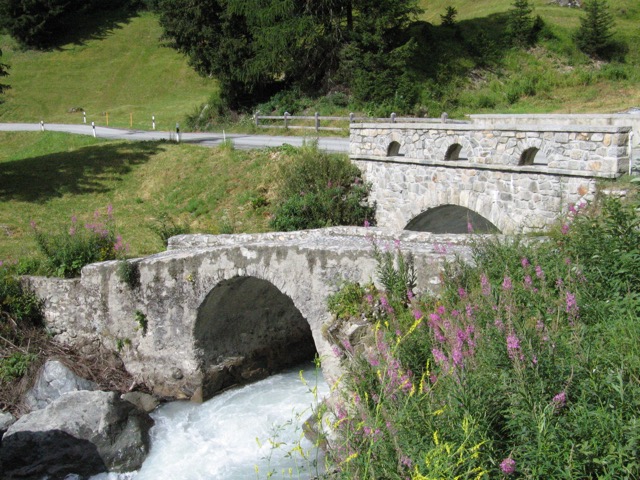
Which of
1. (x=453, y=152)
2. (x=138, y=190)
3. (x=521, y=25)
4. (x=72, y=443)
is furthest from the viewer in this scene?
(x=521, y=25)

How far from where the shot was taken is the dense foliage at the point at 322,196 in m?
15.6

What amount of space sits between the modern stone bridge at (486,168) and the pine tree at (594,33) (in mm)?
16558

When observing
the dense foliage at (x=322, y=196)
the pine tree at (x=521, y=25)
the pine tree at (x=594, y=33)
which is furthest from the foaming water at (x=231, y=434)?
the pine tree at (x=594, y=33)

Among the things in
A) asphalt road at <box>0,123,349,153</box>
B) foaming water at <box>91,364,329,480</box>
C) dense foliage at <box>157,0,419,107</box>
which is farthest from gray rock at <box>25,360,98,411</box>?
dense foliage at <box>157,0,419,107</box>

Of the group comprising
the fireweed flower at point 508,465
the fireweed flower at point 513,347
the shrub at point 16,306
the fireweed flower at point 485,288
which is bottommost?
the shrub at point 16,306

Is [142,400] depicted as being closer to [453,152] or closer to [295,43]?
[453,152]

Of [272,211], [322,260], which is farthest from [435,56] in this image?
[322,260]

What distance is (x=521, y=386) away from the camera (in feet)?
14.1

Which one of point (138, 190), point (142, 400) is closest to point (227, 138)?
point (138, 190)

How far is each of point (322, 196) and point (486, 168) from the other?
4.74 meters

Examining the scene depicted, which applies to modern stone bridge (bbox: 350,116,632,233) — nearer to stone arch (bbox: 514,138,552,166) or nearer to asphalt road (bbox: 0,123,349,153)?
stone arch (bbox: 514,138,552,166)

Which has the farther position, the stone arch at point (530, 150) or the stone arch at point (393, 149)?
the stone arch at point (393, 149)

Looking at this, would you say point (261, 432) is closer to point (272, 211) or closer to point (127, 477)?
point (127, 477)

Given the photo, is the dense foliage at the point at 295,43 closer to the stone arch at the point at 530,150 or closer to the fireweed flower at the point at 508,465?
the stone arch at the point at 530,150
